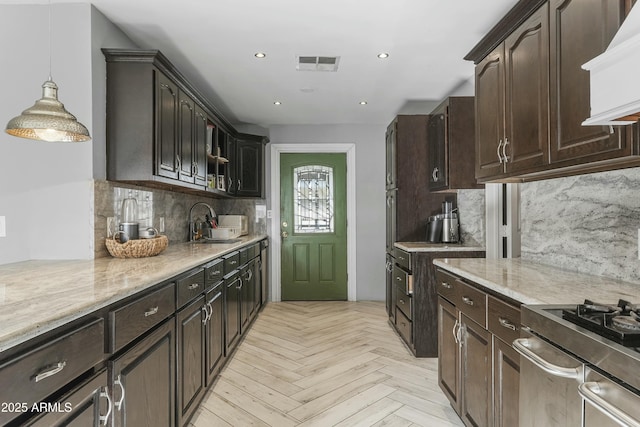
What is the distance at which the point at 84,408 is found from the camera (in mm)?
1151

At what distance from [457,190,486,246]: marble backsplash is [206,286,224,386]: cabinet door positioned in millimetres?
2269

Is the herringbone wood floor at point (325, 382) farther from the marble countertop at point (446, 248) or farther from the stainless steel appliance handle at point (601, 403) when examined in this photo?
the stainless steel appliance handle at point (601, 403)

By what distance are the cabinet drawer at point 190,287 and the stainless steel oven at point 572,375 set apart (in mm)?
1578

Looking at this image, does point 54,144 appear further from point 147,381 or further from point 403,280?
point 403,280

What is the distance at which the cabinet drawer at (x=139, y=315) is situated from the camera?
A: 1330 mm

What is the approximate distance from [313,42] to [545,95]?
5.57ft

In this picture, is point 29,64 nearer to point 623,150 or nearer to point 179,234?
point 179,234

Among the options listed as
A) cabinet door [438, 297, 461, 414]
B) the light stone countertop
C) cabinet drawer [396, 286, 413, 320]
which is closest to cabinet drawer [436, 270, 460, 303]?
cabinet door [438, 297, 461, 414]

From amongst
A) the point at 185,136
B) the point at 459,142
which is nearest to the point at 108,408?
the point at 185,136

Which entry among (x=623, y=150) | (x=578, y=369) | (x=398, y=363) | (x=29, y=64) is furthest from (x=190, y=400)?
(x=623, y=150)

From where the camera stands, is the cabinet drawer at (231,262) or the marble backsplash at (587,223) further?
the cabinet drawer at (231,262)

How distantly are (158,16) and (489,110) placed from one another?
218 cm

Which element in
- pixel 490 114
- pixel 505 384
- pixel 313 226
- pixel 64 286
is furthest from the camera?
pixel 313 226

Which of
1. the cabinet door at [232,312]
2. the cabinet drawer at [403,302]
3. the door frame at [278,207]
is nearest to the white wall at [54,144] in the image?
the cabinet door at [232,312]
